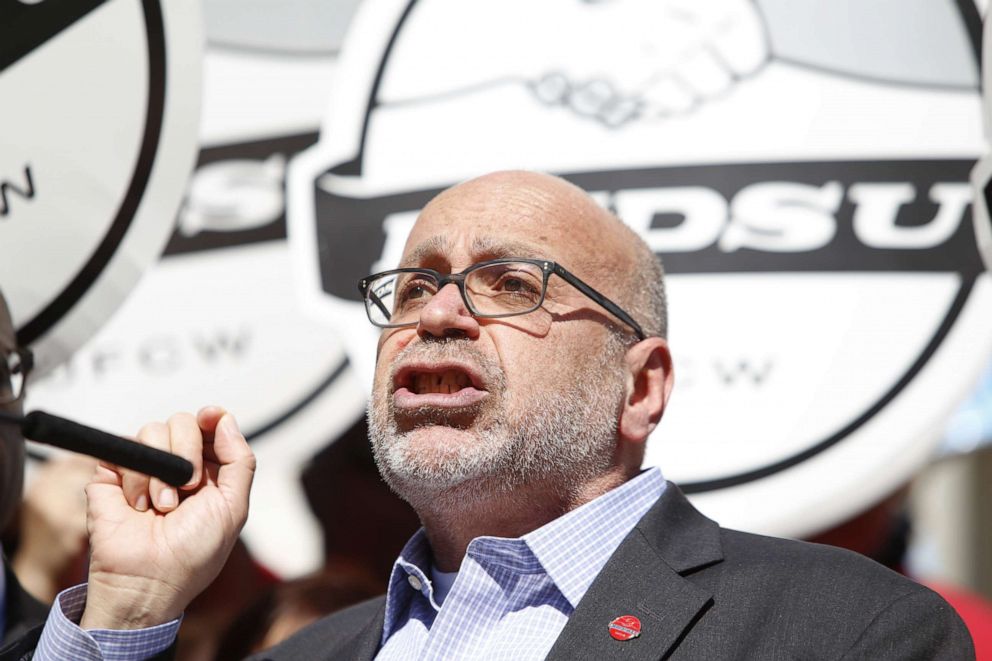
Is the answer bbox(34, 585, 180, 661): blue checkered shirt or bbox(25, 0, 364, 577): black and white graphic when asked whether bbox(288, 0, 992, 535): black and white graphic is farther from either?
bbox(34, 585, 180, 661): blue checkered shirt

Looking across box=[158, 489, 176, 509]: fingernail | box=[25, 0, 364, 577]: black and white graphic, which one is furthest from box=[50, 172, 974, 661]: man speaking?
box=[25, 0, 364, 577]: black and white graphic

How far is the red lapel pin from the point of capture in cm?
137

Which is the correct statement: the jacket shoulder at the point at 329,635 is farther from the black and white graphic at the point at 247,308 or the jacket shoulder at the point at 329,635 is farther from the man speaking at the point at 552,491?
the black and white graphic at the point at 247,308

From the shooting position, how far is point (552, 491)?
163 cm

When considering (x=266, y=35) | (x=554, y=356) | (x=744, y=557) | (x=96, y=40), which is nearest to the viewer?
(x=744, y=557)

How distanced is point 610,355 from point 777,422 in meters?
0.44

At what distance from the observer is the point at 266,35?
2.32 meters

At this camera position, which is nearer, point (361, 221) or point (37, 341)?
point (37, 341)

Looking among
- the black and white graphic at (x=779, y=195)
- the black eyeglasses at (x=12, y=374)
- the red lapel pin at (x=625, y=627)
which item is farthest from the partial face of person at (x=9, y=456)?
the red lapel pin at (x=625, y=627)

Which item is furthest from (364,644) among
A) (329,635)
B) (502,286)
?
(502,286)

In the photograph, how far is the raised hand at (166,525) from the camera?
5.00 feet

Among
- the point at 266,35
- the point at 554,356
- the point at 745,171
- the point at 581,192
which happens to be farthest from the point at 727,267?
the point at 266,35

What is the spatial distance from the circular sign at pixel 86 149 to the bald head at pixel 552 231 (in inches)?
26.4

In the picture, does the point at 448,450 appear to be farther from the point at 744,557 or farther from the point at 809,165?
the point at 809,165
